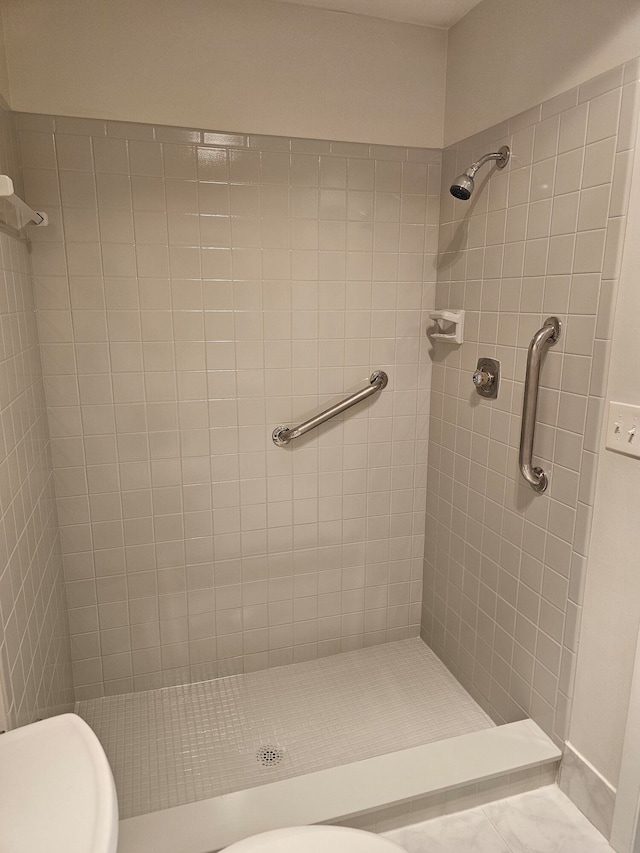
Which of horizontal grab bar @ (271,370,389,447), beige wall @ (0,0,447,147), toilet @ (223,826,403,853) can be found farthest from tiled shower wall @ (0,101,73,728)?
horizontal grab bar @ (271,370,389,447)

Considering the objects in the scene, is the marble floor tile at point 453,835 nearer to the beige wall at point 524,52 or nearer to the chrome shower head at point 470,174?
the chrome shower head at point 470,174

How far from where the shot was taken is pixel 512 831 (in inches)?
57.5

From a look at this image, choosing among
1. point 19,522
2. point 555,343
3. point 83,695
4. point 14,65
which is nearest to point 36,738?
point 19,522

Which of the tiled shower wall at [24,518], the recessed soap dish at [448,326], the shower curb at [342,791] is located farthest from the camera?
the recessed soap dish at [448,326]

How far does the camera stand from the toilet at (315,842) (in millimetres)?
1020

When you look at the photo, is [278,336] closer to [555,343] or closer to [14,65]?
[555,343]

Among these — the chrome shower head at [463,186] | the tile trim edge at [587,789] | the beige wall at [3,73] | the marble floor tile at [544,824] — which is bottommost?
the marble floor tile at [544,824]

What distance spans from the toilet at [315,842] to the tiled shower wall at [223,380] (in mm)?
1050

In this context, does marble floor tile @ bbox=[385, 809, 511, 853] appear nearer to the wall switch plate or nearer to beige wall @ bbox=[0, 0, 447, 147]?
the wall switch plate

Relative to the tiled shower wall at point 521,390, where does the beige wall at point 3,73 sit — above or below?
above

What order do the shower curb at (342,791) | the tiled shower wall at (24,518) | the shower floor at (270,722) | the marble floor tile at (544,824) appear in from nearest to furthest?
the tiled shower wall at (24,518) → the shower curb at (342,791) → the marble floor tile at (544,824) → the shower floor at (270,722)

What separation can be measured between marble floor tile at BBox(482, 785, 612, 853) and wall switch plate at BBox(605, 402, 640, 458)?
0.99 m

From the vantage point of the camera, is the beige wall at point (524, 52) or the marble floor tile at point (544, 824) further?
the marble floor tile at point (544, 824)

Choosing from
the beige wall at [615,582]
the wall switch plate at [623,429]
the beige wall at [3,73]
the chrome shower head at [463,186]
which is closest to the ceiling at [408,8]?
the chrome shower head at [463,186]
